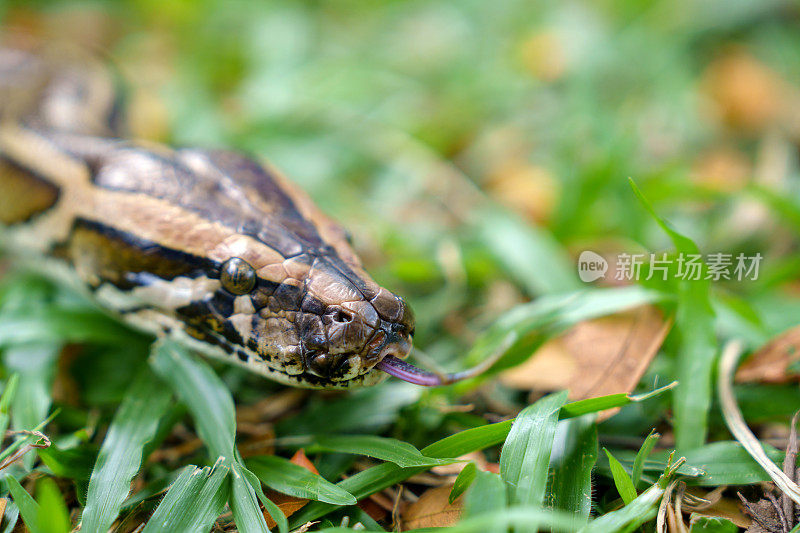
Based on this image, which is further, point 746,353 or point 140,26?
point 140,26

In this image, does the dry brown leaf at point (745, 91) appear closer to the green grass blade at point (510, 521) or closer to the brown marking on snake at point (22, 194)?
the green grass blade at point (510, 521)

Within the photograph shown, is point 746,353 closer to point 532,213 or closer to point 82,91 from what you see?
point 532,213

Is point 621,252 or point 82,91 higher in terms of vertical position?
point 621,252

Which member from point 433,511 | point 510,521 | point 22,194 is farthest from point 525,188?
point 22,194

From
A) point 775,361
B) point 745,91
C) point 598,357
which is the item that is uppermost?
point 745,91

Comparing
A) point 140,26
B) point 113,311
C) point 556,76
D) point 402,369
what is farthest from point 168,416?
point 140,26

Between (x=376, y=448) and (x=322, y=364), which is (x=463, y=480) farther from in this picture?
(x=322, y=364)

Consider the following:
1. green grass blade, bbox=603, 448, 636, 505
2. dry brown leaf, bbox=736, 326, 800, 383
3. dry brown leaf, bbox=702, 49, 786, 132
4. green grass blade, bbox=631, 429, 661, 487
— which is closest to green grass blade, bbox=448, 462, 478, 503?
green grass blade, bbox=603, 448, 636, 505
